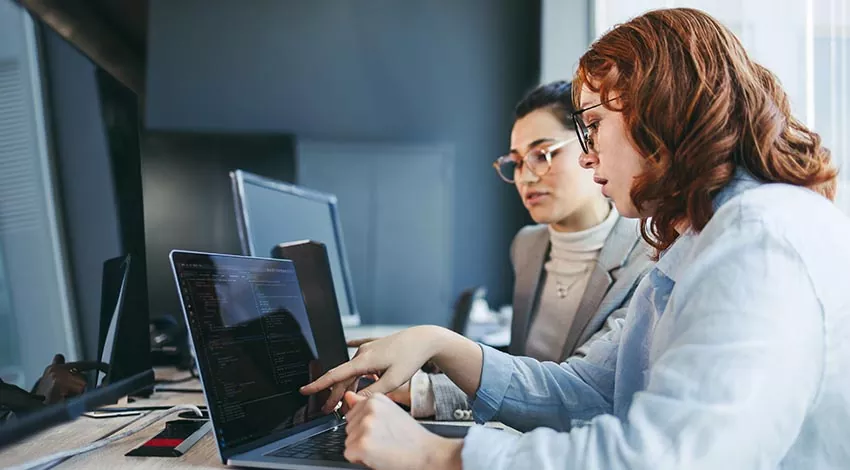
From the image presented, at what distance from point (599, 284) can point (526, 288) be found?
1.33ft

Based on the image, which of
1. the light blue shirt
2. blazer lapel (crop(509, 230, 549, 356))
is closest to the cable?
the light blue shirt

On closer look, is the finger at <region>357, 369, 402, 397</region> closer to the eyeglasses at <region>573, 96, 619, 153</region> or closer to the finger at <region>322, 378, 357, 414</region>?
the finger at <region>322, 378, 357, 414</region>

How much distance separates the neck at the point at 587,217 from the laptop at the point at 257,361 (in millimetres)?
1003

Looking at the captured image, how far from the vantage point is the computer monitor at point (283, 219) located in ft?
4.92

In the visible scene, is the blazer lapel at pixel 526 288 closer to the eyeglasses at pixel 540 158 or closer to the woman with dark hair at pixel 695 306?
the eyeglasses at pixel 540 158

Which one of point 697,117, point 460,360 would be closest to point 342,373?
point 460,360

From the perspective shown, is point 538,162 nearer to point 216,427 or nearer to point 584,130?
point 584,130

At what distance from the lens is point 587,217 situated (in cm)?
199

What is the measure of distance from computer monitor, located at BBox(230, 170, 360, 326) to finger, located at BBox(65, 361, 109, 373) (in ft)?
1.49

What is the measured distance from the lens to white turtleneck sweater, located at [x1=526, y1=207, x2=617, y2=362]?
1.92 m

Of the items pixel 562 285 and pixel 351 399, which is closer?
pixel 351 399

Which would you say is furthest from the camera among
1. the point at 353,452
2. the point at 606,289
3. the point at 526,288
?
the point at 526,288

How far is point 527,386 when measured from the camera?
1158mm

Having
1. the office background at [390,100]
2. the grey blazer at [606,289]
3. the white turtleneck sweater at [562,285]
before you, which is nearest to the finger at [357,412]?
the grey blazer at [606,289]
